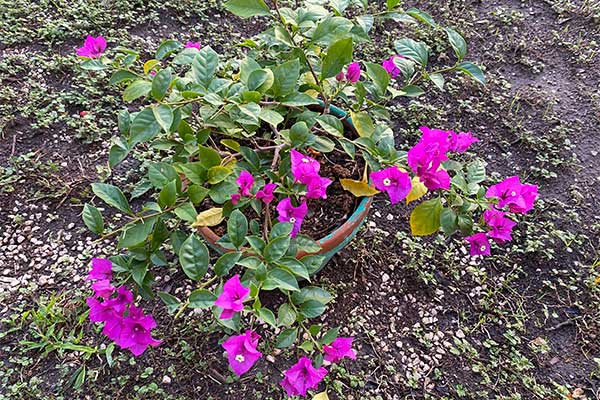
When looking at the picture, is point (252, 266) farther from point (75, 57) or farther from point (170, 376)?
point (75, 57)

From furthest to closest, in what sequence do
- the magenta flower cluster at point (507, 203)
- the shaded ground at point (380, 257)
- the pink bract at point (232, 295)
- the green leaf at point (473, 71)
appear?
1. the shaded ground at point (380, 257)
2. the green leaf at point (473, 71)
3. the magenta flower cluster at point (507, 203)
4. the pink bract at point (232, 295)

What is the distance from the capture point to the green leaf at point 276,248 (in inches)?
42.7

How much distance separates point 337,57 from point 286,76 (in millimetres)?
128

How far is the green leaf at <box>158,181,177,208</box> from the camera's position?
1.10 metres

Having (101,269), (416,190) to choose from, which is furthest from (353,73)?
(101,269)

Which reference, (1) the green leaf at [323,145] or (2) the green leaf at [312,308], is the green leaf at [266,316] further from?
(1) the green leaf at [323,145]

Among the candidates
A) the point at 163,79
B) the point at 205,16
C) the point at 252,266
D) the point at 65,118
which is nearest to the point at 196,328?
the point at 252,266

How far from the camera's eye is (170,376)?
1508 millimetres

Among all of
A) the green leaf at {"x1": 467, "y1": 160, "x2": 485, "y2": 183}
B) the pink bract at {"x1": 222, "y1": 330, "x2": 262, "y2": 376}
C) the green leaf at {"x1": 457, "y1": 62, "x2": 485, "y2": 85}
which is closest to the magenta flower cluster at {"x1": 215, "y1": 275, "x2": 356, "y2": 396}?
the pink bract at {"x1": 222, "y1": 330, "x2": 262, "y2": 376}

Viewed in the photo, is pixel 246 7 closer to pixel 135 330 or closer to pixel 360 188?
pixel 360 188

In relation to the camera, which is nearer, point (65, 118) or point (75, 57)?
point (65, 118)

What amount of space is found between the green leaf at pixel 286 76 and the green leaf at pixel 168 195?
0.35 meters

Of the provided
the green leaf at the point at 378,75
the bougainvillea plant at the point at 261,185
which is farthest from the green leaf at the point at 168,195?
the green leaf at the point at 378,75

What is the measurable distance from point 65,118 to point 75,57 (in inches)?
13.8
